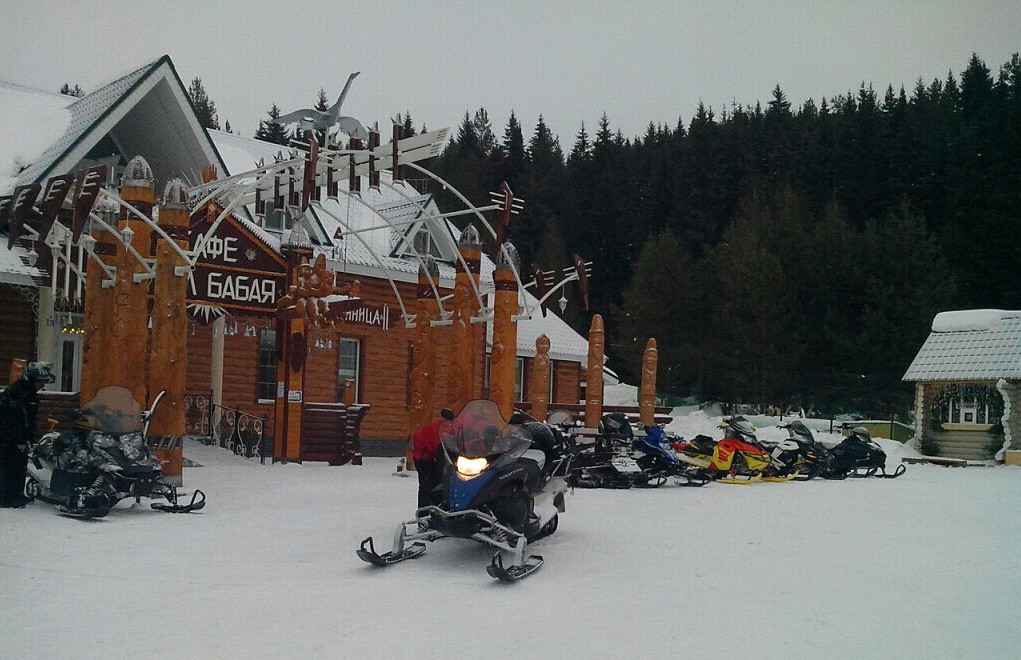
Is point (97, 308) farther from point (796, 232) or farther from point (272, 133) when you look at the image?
point (272, 133)

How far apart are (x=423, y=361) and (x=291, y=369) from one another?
106 inches

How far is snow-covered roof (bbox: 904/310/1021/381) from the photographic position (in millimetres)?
25984

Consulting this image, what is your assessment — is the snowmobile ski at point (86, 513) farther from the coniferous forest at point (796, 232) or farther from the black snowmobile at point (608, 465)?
the coniferous forest at point (796, 232)

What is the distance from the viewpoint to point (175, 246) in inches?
525

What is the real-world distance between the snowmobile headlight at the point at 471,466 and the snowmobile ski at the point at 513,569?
0.80 m

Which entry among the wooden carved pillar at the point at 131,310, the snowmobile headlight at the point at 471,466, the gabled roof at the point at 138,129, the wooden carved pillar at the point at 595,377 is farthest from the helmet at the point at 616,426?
the gabled roof at the point at 138,129

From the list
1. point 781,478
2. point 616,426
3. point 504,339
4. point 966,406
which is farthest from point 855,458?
point 966,406

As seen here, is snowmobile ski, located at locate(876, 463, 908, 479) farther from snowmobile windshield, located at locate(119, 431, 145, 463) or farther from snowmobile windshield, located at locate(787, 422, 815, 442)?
snowmobile windshield, located at locate(119, 431, 145, 463)

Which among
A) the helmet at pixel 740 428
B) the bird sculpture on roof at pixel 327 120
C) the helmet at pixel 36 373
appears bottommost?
the helmet at pixel 740 428

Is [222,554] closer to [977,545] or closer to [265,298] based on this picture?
[977,545]

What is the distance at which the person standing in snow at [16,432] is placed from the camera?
10.8 metres

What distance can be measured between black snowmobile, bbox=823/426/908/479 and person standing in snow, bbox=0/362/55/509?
14582 millimetres

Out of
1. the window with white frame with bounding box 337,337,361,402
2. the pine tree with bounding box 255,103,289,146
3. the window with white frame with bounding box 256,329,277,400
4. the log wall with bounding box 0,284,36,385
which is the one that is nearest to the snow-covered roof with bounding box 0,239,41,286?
the log wall with bounding box 0,284,36,385

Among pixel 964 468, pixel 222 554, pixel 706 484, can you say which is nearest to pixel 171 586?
pixel 222 554
